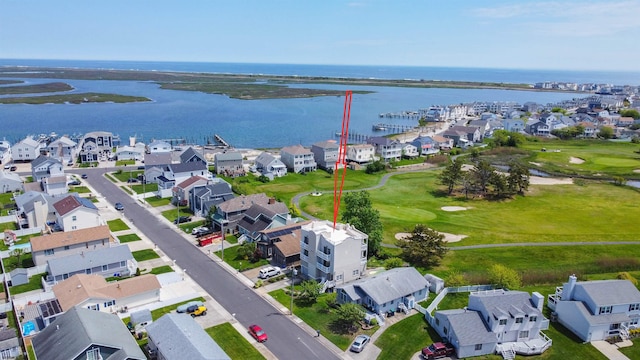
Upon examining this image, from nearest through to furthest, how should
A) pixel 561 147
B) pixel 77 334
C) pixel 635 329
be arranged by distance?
pixel 77 334 → pixel 635 329 → pixel 561 147

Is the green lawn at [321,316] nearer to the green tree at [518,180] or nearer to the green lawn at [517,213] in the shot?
the green lawn at [517,213]

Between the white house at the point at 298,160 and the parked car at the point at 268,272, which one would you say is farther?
the white house at the point at 298,160

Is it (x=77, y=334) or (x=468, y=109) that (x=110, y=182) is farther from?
(x=468, y=109)

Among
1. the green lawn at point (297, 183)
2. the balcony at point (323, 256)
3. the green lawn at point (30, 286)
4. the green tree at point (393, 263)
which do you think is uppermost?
the balcony at point (323, 256)

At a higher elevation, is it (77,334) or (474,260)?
(77,334)

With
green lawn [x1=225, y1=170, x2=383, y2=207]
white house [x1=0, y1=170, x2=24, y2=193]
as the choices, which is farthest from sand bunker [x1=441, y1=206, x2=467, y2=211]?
white house [x1=0, y1=170, x2=24, y2=193]

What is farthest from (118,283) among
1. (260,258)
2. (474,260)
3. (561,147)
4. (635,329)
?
(561,147)

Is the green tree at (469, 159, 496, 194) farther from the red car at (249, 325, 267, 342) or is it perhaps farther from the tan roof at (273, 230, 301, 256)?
the red car at (249, 325, 267, 342)

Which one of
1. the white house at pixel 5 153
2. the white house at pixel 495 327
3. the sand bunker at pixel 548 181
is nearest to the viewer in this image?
the white house at pixel 495 327

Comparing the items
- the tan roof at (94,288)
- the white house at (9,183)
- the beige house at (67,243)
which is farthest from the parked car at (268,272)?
the white house at (9,183)
